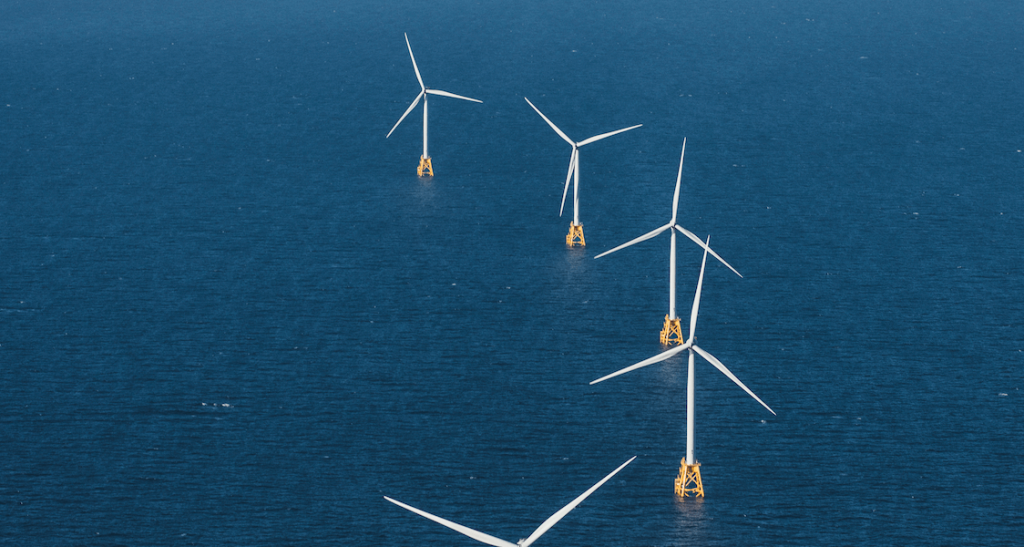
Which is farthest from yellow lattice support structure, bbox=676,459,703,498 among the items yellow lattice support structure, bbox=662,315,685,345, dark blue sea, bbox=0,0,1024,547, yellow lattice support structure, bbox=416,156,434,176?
yellow lattice support structure, bbox=416,156,434,176

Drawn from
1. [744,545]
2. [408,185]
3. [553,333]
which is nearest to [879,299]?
[553,333]

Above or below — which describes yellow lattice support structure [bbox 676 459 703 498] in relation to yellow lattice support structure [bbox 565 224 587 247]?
below

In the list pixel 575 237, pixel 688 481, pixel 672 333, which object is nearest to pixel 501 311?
pixel 575 237

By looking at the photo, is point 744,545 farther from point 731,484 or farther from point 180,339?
point 180,339

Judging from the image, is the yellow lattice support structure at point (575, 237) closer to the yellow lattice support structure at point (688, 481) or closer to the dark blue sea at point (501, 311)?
the dark blue sea at point (501, 311)

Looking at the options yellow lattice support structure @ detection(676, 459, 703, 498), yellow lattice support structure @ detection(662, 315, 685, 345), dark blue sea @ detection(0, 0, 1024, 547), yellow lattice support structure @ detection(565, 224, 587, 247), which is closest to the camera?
yellow lattice support structure @ detection(676, 459, 703, 498)

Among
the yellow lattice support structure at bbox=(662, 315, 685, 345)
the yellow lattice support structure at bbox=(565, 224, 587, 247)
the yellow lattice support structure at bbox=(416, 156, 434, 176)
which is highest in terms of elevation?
the yellow lattice support structure at bbox=(416, 156, 434, 176)

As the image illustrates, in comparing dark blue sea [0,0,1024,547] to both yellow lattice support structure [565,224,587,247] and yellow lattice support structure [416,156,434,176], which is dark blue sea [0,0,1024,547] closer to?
yellow lattice support structure [416,156,434,176]

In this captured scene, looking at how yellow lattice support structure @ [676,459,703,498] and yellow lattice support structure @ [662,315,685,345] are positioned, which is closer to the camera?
yellow lattice support structure @ [676,459,703,498]
